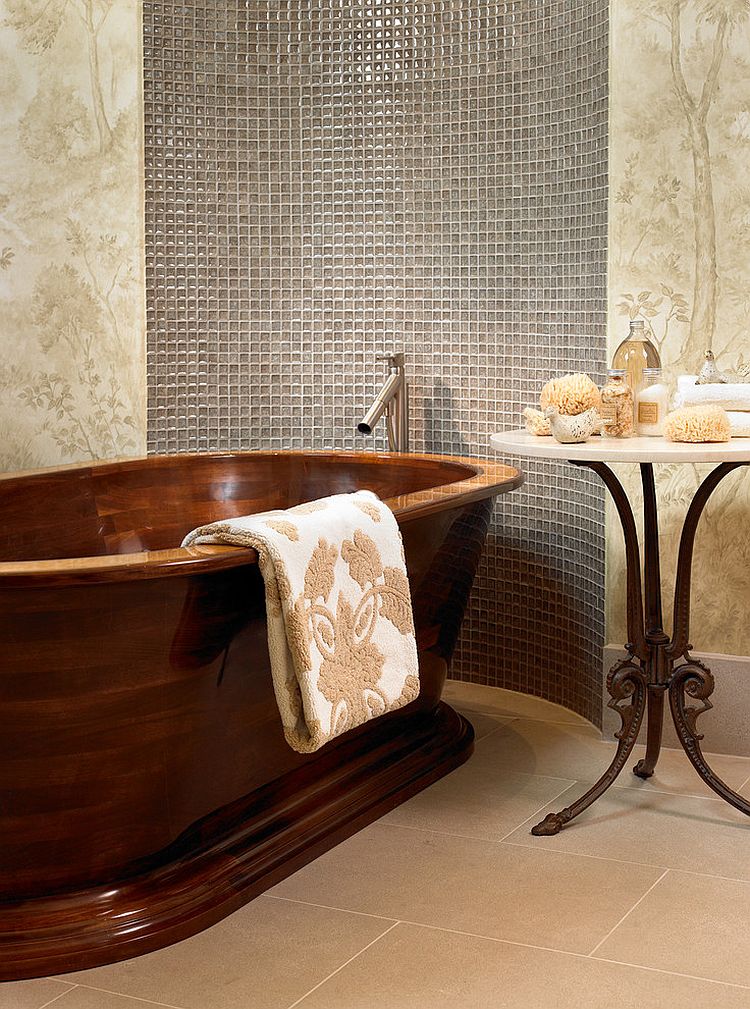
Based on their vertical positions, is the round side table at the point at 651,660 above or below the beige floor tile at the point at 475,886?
above

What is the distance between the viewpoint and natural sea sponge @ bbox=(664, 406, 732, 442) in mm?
2312

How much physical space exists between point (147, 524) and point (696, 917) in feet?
5.60

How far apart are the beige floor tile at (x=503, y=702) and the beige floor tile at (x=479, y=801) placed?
15.4 inches

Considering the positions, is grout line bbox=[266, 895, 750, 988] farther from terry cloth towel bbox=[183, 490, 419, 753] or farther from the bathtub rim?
the bathtub rim

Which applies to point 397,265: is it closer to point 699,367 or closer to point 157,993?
point 699,367

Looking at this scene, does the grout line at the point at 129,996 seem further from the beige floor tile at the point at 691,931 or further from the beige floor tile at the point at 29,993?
the beige floor tile at the point at 691,931

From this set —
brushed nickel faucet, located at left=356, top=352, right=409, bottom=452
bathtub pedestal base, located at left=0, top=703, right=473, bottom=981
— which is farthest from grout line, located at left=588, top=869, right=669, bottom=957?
brushed nickel faucet, located at left=356, top=352, right=409, bottom=452

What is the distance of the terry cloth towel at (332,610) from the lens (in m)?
1.99

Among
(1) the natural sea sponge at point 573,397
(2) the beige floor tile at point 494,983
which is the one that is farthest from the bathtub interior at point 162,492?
(2) the beige floor tile at point 494,983

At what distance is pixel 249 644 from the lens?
2111mm

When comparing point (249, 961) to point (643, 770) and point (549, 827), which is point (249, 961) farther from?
point (643, 770)

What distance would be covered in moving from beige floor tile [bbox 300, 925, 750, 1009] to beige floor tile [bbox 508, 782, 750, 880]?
0.45 m

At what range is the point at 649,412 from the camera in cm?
250

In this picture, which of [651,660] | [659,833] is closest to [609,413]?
[651,660]
